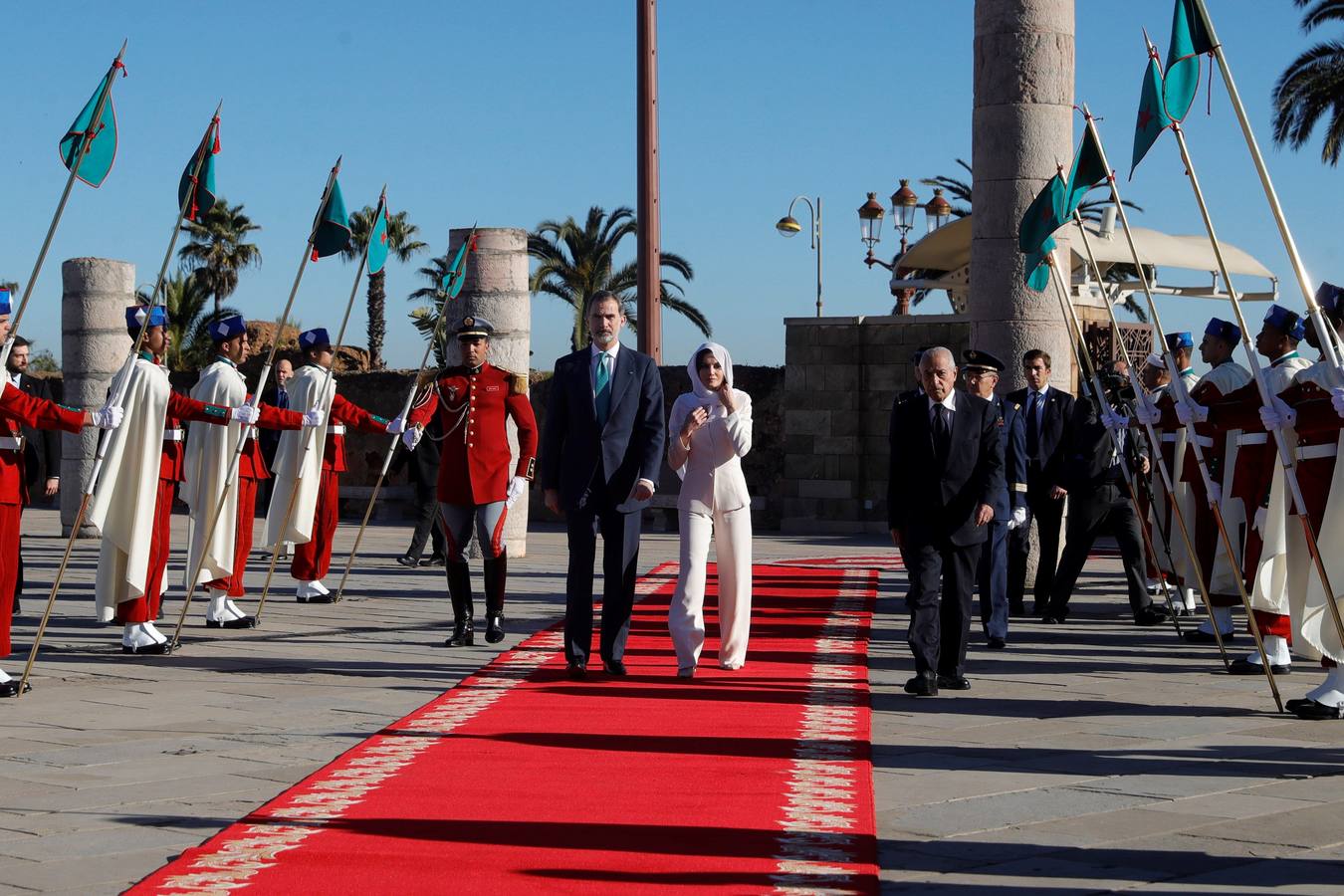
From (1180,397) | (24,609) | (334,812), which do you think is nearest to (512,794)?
(334,812)

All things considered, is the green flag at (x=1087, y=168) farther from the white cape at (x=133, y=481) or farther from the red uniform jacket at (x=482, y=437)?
the white cape at (x=133, y=481)

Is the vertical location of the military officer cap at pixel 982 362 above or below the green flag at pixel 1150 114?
below

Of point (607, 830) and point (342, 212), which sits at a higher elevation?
point (342, 212)

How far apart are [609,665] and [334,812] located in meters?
3.38

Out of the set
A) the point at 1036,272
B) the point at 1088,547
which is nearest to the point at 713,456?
the point at 1088,547

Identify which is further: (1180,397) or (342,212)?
(342,212)

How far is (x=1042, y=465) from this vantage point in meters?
11.6

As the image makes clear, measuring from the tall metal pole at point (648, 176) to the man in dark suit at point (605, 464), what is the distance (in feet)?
16.5

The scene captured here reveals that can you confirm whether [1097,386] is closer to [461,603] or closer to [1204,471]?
[1204,471]

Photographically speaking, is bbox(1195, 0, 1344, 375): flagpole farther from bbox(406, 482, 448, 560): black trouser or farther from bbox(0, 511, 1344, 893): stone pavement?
bbox(406, 482, 448, 560): black trouser

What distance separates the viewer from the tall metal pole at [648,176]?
13.8 m

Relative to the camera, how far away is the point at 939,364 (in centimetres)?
823

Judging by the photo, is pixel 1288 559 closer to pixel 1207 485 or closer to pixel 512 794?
pixel 1207 485

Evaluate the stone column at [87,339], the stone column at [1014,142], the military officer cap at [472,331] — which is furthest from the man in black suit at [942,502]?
the stone column at [87,339]
